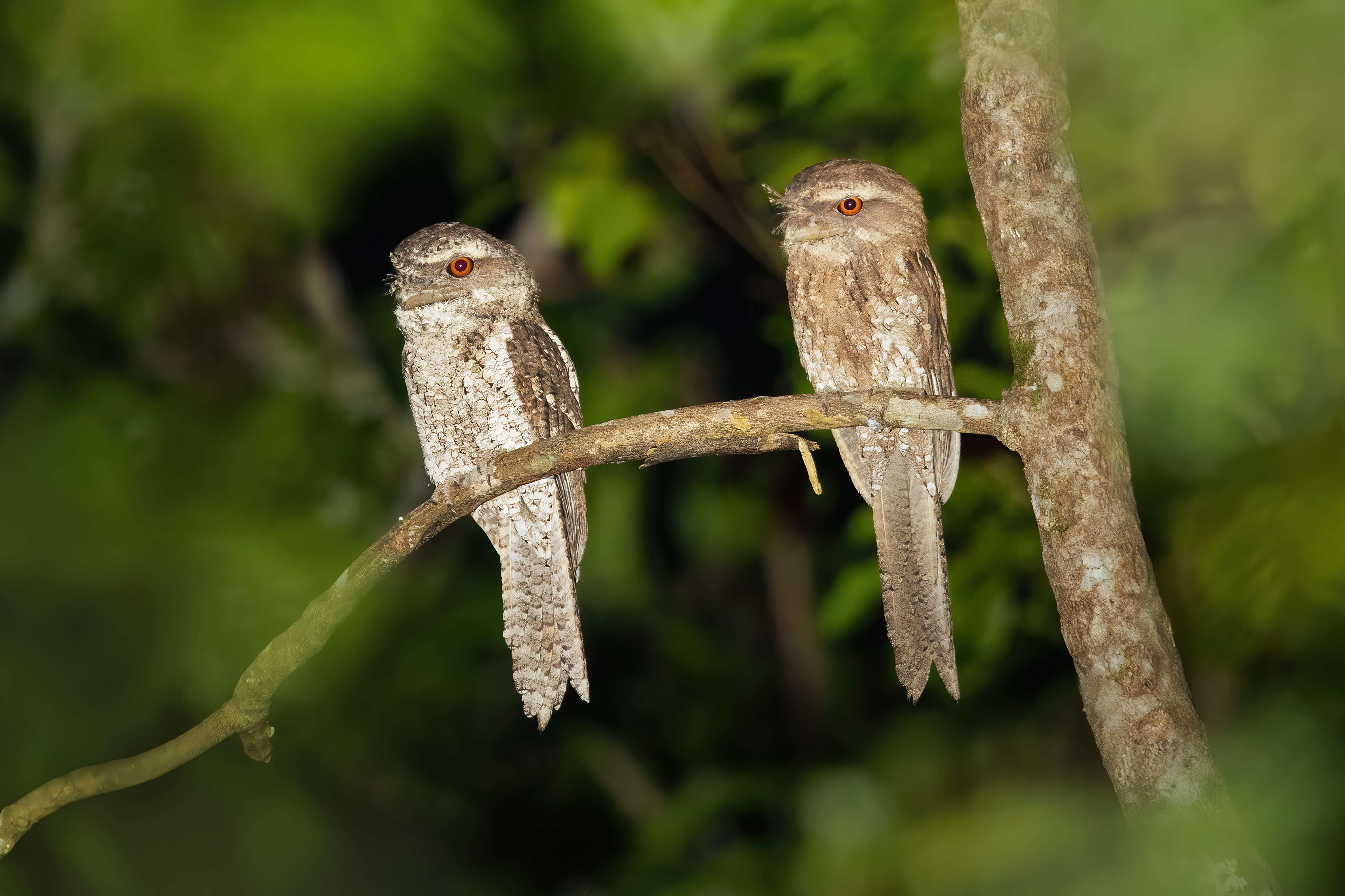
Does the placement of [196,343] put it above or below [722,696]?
above

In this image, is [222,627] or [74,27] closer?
[74,27]

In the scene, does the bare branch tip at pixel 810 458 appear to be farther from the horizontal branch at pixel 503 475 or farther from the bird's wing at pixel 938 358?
the bird's wing at pixel 938 358

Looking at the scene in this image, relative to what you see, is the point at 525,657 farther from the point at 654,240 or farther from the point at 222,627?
the point at 654,240

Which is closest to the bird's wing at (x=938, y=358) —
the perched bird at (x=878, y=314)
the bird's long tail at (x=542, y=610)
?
the perched bird at (x=878, y=314)

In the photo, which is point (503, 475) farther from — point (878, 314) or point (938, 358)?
point (938, 358)

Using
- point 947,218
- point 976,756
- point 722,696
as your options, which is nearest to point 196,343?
point 722,696
